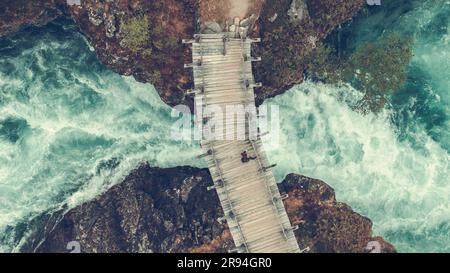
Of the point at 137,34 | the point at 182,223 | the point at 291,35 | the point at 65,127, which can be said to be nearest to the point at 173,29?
the point at 137,34

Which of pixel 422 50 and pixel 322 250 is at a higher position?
pixel 422 50

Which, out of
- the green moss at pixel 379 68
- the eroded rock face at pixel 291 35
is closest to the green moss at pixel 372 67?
the green moss at pixel 379 68

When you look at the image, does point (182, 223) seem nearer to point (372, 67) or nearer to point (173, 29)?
point (173, 29)

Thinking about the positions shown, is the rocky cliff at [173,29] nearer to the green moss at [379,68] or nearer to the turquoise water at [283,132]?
the turquoise water at [283,132]

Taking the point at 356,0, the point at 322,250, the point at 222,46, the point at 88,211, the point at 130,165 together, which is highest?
the point at 356,0

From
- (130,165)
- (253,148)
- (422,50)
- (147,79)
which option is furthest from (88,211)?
(422,50)

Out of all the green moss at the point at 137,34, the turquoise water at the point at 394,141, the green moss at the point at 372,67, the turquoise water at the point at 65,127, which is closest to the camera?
the green moss at the point at 137,34

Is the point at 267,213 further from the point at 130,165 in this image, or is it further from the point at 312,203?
the point at 130,165

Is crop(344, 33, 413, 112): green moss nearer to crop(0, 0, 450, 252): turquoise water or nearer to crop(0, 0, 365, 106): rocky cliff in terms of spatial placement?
crop(0, 0, 450, 252): turquoise water
